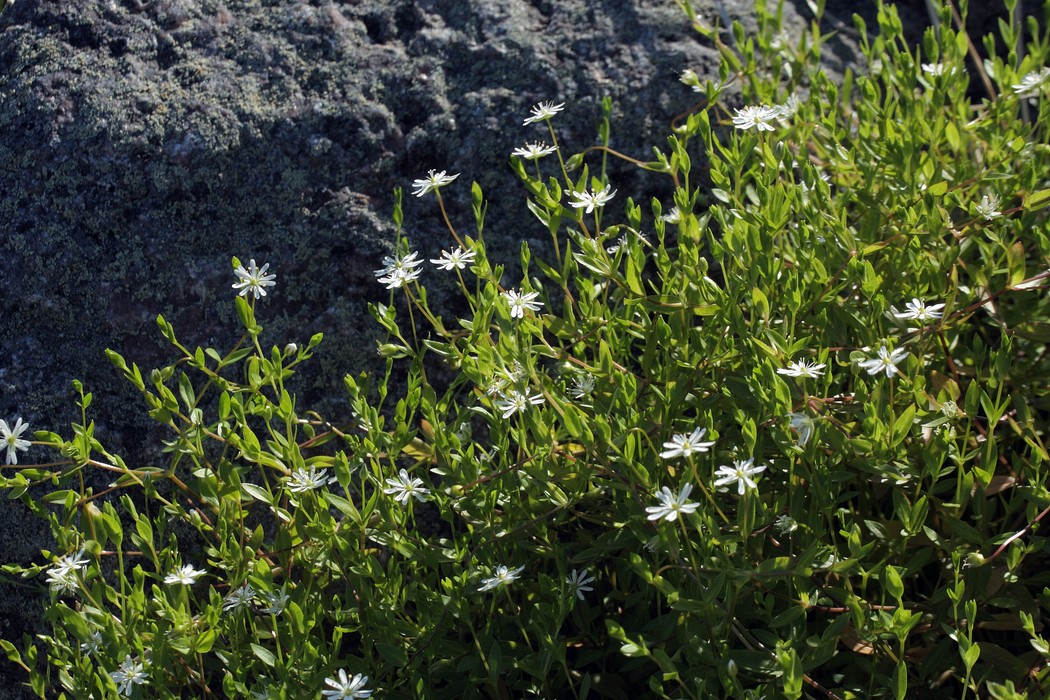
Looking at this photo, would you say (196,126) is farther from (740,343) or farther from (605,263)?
(740,343)

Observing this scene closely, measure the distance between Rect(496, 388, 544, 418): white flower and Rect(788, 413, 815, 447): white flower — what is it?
400 mm

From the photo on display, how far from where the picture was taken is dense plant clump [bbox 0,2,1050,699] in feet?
5.43

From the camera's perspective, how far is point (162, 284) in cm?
233

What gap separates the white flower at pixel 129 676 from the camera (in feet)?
5.43

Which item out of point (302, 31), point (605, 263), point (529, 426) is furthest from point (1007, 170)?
point (302, 31)

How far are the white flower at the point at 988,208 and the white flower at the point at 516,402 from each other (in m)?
0.84

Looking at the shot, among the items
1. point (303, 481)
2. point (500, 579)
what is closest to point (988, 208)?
point (500, 579)

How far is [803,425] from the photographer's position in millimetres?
1607

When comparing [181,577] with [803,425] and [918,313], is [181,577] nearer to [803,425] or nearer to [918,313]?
[803,425]

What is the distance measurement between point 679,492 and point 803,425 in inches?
8.3

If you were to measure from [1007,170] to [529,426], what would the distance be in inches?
41.7

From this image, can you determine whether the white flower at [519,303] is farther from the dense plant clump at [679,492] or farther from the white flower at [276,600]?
the white flower at [276,600]

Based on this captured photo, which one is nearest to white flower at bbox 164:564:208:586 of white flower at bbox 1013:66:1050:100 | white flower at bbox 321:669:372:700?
white flower at bbox 321:669:372:700

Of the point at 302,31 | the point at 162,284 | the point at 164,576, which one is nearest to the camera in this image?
the point at 164,576
